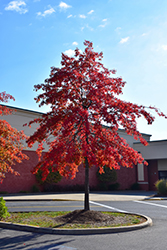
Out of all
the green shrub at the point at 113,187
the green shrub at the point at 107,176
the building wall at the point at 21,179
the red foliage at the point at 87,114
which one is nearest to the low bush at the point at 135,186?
the green shrub at the point at 113,187

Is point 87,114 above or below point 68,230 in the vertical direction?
above

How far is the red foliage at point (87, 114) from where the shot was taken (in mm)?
8844

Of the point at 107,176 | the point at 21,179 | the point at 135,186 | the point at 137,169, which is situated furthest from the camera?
the point at 137,169

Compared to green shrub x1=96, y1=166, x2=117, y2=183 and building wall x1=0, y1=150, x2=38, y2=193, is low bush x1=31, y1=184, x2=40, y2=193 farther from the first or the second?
green shrub x1=96, y1=166, x2=117, y2=183

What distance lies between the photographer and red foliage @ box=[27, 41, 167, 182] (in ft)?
29.0

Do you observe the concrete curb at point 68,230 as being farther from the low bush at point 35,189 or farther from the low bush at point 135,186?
the low bush at point 135,186

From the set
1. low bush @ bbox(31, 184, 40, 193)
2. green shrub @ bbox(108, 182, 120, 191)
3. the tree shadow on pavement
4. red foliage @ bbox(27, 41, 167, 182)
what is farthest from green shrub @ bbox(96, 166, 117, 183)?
the tree shadow on pavement

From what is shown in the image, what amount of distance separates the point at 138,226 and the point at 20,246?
375cm

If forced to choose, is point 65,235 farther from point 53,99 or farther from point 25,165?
point 25,165

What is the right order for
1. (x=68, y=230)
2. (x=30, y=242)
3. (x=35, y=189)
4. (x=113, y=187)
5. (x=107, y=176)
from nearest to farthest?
(x=30, y=242) → (x=68, y=230) → (x=35, y=189) → (x=107, y=176) → (x=113, y=187)

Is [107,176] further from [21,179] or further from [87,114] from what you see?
[87,114]

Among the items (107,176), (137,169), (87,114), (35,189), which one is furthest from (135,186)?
Result: (87,114)

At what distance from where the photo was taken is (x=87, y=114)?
28.1 feet

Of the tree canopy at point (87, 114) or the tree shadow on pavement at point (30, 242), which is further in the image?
the tree canopy at point (87, 114)
